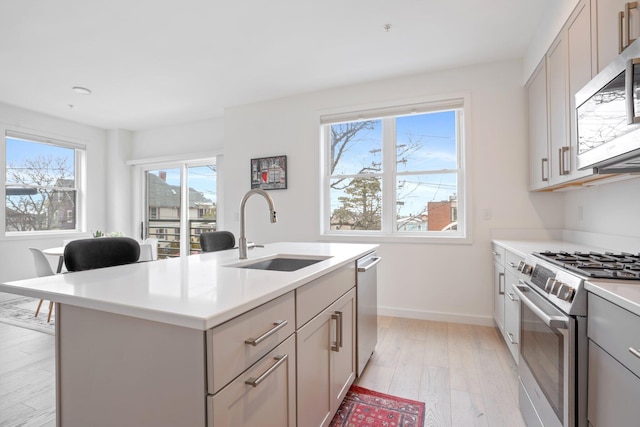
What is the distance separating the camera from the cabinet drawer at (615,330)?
869 mm

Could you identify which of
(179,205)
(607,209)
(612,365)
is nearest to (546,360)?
(612,365)

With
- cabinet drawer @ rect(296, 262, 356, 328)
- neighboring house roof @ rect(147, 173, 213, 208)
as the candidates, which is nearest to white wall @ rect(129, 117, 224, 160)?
neighboring house roof @ rect(147, 173, 213, 208)

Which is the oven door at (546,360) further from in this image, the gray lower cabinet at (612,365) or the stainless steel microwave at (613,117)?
the stainless steel microwave at (613,117)

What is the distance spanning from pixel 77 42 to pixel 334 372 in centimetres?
336

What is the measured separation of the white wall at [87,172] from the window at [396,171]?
4.05m

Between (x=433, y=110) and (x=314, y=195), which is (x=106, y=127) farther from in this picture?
(x=433, y=110)

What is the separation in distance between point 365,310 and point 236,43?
8.23ft

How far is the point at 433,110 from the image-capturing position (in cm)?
328

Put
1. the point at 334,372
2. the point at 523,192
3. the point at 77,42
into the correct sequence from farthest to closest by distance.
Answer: the point at 523,192 < the point at 77,42 < the point at 334,372

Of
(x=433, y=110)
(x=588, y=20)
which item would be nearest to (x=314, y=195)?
(x=433, y=110)

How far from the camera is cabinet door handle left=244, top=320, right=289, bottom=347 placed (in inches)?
36.1

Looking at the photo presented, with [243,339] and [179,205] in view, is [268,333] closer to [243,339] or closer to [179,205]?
[243,339]

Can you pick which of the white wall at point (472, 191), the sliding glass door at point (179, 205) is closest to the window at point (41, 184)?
the sliding glass door at point (179, 205)

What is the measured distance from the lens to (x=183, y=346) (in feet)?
2.63
